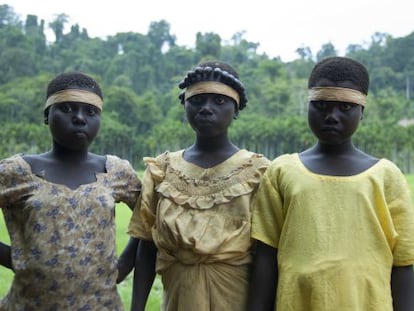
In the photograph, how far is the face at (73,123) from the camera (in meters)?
2.83

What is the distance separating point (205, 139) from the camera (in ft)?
9.70

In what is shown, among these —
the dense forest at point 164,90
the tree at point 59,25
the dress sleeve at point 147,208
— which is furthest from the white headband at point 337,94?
the tree at point 59,25

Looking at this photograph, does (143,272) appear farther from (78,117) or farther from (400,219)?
(400,219)

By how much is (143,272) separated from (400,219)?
121 centimetres

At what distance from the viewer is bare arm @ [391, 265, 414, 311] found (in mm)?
2512

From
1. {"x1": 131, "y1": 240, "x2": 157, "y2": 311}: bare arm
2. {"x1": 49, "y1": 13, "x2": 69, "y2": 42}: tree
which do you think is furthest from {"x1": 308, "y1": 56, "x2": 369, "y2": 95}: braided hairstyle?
{"x1": 49, "y1": 13, "x2": 69, "y2": 42}: tree

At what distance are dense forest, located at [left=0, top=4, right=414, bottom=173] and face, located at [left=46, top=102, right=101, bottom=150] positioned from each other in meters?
25.2

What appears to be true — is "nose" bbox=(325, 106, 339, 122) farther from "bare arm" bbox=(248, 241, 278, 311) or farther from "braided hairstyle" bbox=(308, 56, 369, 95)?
"bare arm" bbox=(248, 241, 278, 311)

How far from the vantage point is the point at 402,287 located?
8.29 feet

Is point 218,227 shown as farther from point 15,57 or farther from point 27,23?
point 27,23

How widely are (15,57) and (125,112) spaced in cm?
1357

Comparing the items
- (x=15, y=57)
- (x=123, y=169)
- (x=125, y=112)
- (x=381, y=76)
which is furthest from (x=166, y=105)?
(x=123, y=169)

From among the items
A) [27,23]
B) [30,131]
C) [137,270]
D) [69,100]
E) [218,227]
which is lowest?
[30,131]

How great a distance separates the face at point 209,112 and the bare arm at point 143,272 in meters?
0.61
